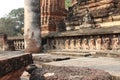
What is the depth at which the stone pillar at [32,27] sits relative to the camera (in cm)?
841

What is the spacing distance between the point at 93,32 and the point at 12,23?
43.8m

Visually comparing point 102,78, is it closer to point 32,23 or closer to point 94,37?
point 94,37

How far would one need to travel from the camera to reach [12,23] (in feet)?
162

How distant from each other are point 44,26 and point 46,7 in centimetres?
123

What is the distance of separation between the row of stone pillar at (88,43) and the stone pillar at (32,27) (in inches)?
28.3

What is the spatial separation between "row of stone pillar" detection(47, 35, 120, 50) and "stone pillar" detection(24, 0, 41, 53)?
72 cm

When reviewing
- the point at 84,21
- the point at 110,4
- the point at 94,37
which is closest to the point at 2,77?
the point at 94,37

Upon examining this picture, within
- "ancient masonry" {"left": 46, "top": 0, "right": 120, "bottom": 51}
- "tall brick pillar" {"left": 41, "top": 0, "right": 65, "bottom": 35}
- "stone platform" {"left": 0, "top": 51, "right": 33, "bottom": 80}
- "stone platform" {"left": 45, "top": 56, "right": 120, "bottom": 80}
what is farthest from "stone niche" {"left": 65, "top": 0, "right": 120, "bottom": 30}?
"stone platform" {"left": 0, "top": 51, "right": 33, "bottom": 80}

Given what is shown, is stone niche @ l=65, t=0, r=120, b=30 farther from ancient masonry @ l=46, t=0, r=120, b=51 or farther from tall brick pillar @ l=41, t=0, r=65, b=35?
tall brick pillar @ l=41, t=0, r=65, b=35

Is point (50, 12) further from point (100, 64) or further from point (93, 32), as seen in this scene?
point (100, 64)

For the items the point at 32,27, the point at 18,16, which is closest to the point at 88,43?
the point at 32,27

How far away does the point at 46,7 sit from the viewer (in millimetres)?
11945

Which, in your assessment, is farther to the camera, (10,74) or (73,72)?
(73,72)

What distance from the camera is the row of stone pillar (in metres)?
6.50
